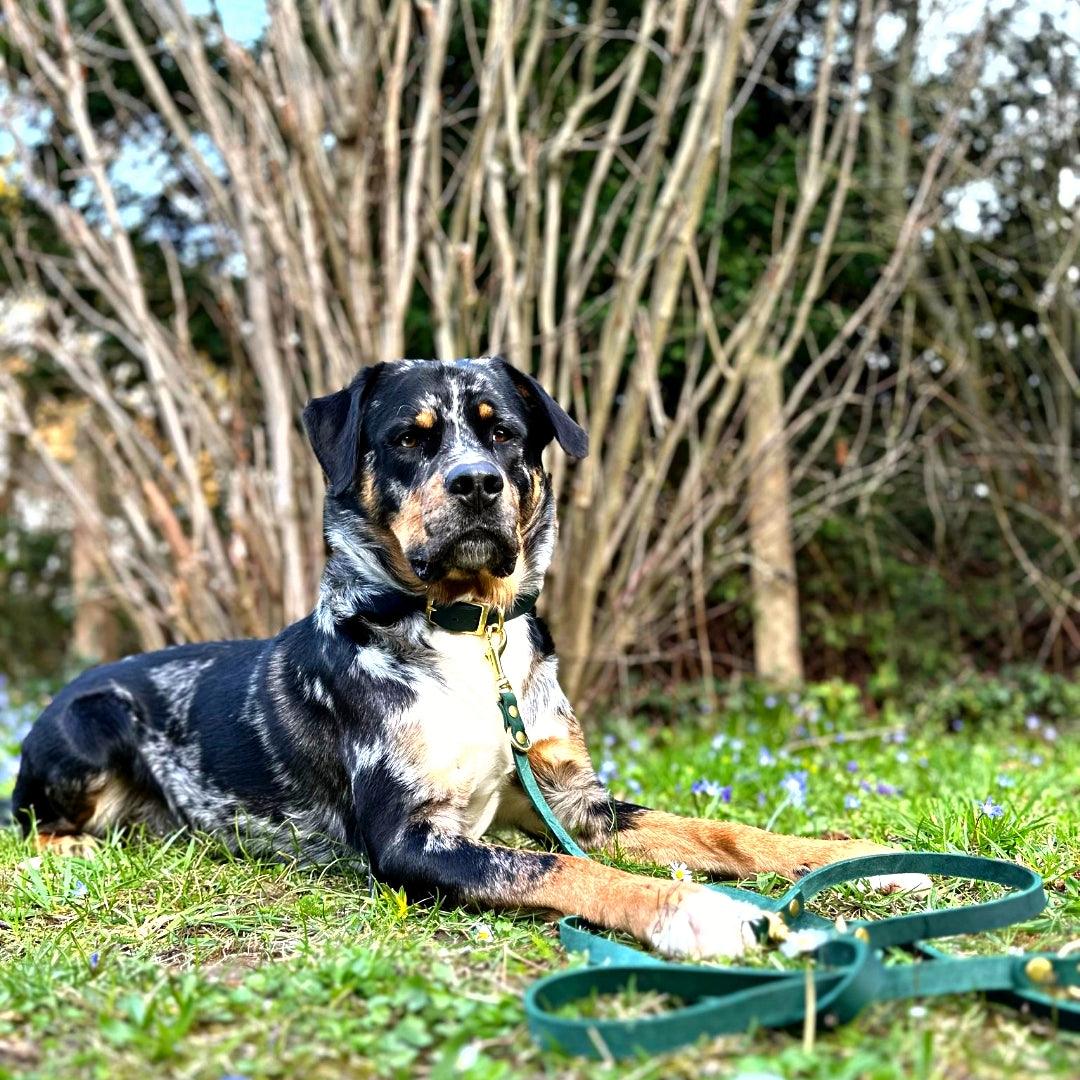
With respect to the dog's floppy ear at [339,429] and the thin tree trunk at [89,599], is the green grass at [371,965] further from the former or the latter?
the thin tree trunk at [89,599]

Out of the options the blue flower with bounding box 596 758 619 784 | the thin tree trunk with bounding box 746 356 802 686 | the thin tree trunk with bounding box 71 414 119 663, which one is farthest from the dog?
the thin tree trunk with bounding box 71 414 119 663

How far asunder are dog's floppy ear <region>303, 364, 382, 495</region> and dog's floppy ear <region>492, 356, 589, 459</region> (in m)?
0.47

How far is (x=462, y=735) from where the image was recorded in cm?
326

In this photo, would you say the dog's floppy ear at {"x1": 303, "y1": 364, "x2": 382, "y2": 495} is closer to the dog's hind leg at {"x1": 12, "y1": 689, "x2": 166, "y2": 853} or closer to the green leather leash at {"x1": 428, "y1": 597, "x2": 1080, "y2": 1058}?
the dog's hind leg at {"x1": 12, "y1": 689, "x2": 166, "y2": 853}

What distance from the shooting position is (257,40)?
6.82m

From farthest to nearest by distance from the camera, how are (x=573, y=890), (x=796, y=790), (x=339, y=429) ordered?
(x=796, y=790), (x=339, y=429), (x=573, y=890)

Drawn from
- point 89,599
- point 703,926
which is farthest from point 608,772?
point 89,599

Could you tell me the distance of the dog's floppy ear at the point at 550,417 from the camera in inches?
141

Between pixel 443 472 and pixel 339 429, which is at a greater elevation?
pixel 339 429

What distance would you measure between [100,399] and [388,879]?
4.23m

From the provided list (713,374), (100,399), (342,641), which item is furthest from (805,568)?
(342,641)

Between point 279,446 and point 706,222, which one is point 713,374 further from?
point 279,446

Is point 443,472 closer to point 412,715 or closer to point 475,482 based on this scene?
point 475,482

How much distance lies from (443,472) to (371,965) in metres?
1.44
